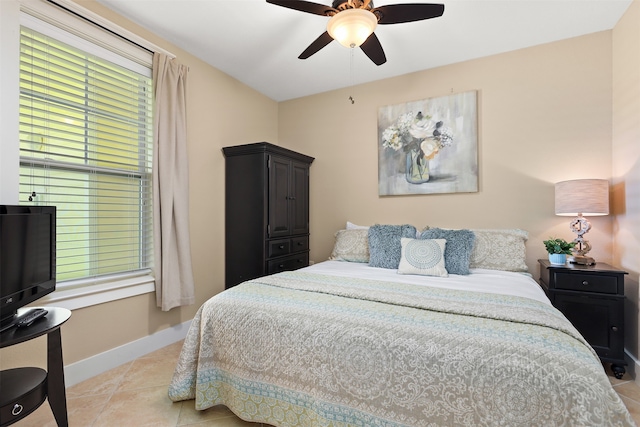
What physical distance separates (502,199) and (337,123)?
6.59ft

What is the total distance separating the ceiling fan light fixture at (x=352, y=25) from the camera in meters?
1.76

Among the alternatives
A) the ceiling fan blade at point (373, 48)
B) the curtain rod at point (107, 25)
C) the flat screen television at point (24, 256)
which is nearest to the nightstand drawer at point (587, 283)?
the ceiling fan blade at point (373, 48)

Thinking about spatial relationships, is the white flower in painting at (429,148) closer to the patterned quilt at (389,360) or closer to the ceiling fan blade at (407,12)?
the ceiling fan blade at (407,12)

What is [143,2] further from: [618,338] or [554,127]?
[618,338]

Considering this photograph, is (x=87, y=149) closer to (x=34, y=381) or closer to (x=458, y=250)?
(x=34, y=381)

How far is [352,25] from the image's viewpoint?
1.78 m

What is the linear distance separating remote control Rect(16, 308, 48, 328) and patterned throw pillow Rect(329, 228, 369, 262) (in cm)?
218

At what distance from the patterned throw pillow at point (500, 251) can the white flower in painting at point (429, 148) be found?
0.95 meters

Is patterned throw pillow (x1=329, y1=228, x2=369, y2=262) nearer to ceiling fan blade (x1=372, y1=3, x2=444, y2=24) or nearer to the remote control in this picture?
ceiling fan blade (x1=372, y1=3, x2=444, y2=24)

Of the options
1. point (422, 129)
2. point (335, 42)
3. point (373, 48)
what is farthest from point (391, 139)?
point (373, 48)

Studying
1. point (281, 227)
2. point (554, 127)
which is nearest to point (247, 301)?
point (281, 227)

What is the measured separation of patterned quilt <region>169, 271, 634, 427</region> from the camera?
3.47 ft

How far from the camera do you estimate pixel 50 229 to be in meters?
1.69

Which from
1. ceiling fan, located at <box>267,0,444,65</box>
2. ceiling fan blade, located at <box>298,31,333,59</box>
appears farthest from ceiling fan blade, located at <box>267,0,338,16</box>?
ceiling fan blade, located at <box>298,31,333,59</box>
